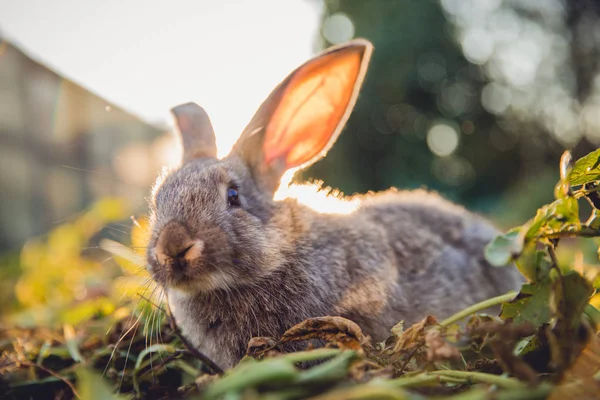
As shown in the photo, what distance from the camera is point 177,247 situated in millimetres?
2525

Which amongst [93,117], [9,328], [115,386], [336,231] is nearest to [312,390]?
[115,386]

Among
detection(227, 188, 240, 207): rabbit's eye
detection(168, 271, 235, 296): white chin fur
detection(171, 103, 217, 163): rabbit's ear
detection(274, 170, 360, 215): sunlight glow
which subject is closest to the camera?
detection(168, 271, 235, 296): white chin fur

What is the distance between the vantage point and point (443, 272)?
372 cm

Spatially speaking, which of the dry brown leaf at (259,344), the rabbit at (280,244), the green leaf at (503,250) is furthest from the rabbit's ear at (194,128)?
the green leaf at (503,250)

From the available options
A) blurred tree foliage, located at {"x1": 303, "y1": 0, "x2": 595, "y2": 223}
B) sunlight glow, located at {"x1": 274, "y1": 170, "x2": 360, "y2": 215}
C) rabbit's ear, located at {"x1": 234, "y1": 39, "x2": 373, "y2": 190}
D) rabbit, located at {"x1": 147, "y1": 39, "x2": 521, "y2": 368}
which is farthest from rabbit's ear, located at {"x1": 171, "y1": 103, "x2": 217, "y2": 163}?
blurred tree foliage, located at {"x1": 303, "y1": 0, "x2": 595, "y2": 223}

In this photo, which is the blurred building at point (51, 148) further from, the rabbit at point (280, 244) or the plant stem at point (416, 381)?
the plant stem at point (416, 381)

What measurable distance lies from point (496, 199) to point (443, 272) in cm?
995

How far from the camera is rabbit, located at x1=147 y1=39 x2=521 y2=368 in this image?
2729 millimetres

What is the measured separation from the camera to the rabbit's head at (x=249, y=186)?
8.59 feet

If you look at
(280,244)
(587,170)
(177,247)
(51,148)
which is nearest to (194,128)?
(280,244)

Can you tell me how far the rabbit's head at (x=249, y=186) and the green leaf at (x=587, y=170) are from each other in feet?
4.30

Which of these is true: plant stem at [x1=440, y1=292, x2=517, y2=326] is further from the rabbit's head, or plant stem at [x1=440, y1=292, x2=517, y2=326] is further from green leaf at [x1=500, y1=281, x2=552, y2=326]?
the rabbit's head

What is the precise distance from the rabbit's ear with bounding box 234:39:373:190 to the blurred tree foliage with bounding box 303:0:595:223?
9.78 meters

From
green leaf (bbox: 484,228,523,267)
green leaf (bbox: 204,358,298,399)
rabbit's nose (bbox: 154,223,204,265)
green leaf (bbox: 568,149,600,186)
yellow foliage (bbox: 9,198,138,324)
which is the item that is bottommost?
yellow foliage (bbox: 9,198,138,324)
